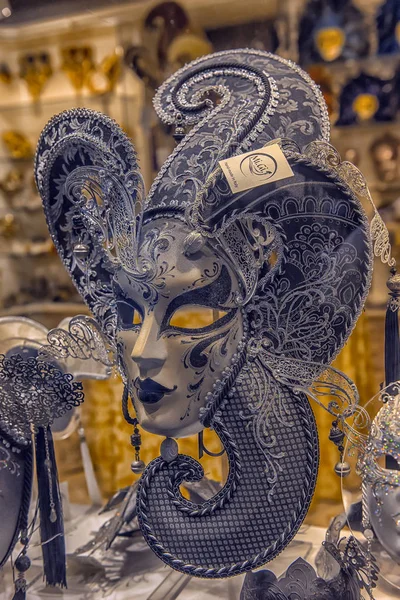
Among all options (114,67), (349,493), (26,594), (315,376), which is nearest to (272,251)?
(315,376)

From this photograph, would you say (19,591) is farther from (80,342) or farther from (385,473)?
(385,473)

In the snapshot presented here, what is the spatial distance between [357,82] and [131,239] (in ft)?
3.91

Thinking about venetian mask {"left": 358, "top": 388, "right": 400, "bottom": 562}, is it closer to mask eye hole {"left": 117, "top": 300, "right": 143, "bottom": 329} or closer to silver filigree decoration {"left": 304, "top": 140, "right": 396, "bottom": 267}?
silver filigree decoration {"left": 304, "top": 140, "right": 396, "bottom": 267}

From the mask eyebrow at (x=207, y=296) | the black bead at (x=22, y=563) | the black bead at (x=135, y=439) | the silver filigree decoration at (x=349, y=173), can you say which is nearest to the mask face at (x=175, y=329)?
the mask eyebrow at (x=207, y=296)

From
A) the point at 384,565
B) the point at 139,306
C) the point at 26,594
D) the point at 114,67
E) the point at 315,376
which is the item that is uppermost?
the point at 114,67

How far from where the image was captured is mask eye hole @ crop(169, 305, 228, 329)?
107cm

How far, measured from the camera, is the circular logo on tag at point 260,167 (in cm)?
99

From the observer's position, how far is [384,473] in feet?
3.34

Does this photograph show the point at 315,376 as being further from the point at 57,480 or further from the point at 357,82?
the point at 357,82

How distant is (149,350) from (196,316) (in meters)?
0.23

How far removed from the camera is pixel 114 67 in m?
1.94

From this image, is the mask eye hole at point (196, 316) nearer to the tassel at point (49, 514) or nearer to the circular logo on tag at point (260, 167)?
the circular logo on tag at point (260, 167)

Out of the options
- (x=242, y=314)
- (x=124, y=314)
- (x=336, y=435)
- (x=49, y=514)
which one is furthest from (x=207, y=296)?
(x=49, y=514)

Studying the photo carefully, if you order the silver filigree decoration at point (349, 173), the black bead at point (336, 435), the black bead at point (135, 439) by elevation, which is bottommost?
the black bead at point (135, 439)
